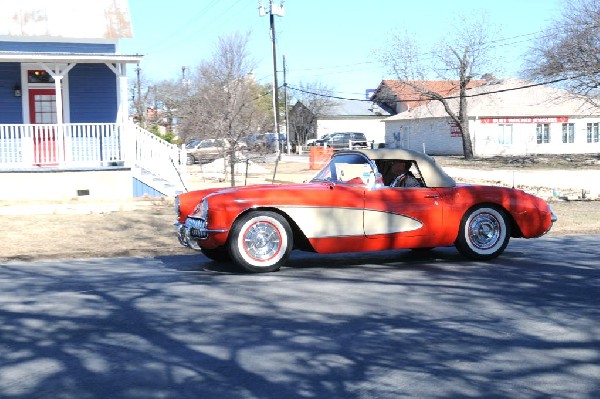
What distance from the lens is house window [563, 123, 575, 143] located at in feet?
200

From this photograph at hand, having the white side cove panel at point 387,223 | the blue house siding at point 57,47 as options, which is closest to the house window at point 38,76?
the blue house siding at point 57,47

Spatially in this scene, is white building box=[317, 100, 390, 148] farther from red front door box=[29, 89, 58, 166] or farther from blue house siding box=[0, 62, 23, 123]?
blue house siding box=[0, 62, 23, 123]

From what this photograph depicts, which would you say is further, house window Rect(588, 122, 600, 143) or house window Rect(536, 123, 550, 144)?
house window Rect(588, 122, 600, 143)

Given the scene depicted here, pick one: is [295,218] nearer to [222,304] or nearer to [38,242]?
[222,304]

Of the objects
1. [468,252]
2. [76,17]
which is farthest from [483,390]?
[76,17]

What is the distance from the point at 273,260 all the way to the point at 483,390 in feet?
14.5

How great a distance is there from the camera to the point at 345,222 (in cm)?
907

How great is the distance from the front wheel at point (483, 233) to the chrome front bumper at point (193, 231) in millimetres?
3098

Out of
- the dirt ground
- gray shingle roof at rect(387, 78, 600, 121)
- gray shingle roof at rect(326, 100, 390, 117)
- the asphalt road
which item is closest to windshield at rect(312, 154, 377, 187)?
the asphalt road

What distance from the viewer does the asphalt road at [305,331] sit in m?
4.81

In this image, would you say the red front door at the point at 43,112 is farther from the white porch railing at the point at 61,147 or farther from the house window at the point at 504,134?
the house window at the point at 504,134

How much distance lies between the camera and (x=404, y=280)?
838cm

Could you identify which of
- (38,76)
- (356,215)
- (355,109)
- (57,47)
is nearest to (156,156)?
(38,76)

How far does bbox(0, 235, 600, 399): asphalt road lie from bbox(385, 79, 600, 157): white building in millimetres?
50698
